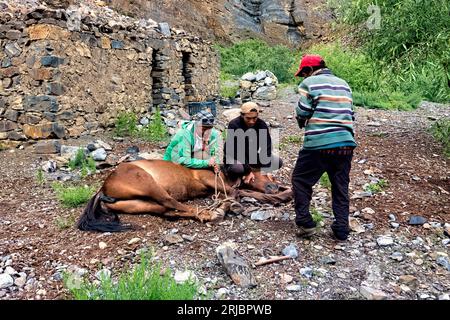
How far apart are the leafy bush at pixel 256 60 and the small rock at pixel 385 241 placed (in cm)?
1368

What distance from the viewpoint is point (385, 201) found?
545 centimetres

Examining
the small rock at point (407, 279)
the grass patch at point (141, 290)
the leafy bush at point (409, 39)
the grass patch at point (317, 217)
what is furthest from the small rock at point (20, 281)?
the leafy bush at point (409, 39)

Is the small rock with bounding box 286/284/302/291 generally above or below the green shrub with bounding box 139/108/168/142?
below

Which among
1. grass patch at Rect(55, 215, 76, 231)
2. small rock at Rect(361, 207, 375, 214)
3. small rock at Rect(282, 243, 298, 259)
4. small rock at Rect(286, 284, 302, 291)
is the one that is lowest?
small rock at Rect(286, 284, 302, 291)

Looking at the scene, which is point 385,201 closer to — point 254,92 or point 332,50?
point 254,92

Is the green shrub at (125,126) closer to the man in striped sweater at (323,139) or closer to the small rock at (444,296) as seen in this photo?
the man in striped sweater at (323,139)

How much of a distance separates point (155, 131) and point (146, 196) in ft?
15.2

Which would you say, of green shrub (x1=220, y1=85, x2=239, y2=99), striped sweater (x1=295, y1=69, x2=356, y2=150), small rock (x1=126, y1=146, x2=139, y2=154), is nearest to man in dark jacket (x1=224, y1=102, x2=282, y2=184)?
striped sweater (x1=295, y1=69, x2=356, y2=150)

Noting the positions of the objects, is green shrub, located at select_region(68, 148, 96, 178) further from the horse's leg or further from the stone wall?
the horse's leg

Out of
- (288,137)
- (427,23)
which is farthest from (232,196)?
(427,23)

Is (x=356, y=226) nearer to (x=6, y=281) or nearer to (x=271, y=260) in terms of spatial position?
(x=271, y=260)

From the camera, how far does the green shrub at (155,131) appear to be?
9086 millimetres

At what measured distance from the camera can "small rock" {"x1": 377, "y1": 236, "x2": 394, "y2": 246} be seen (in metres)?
4.32

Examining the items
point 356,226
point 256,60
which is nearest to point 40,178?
point 356,226
